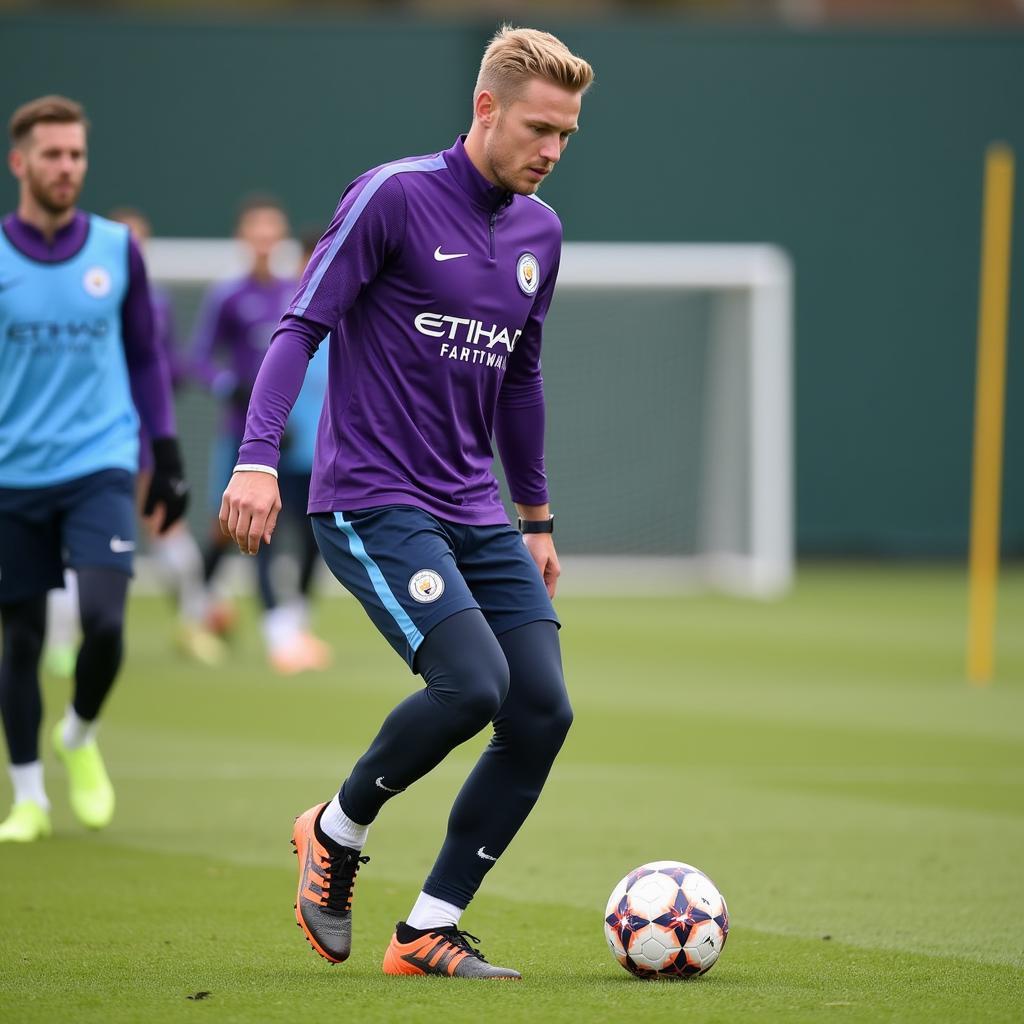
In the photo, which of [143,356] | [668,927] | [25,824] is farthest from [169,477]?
[668,927]

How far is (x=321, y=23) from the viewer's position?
20.9m

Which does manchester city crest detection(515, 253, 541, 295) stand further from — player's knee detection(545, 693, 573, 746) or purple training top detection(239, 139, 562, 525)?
player's knee detection(545, 693, 573, 746)

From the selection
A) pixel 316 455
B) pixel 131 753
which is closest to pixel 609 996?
pixel 316 455

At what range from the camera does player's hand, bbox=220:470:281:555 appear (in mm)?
4234

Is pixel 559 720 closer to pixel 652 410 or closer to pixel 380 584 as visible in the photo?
pixel 380 584

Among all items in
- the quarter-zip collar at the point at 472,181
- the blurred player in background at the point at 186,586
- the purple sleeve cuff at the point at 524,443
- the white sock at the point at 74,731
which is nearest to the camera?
the quarter-zip collar at the point at 472,181

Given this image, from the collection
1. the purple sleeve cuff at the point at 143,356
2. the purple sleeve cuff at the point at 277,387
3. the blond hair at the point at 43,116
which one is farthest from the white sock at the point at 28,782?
the purple sleeve cuff at the point at 277,387

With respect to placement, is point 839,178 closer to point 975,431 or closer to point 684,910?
point 975,431

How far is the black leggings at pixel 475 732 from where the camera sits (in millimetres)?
4406

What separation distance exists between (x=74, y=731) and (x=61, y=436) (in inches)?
41.4

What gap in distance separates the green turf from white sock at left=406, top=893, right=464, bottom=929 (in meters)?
0.18

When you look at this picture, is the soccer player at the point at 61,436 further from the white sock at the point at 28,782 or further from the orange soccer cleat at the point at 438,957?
the orange soccer cleat at the point at 438,957

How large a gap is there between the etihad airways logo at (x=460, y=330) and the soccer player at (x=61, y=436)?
2.34 m

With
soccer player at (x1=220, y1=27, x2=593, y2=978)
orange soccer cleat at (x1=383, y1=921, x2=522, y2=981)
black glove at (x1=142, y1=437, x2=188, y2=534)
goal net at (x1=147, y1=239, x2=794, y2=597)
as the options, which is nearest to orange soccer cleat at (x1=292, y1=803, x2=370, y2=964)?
soccer player at (x1=220, y1=27, x2=593, y2=978)
